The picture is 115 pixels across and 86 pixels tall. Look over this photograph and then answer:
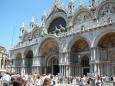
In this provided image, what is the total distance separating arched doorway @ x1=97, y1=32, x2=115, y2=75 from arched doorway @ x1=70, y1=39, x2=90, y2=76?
4367 millimetres

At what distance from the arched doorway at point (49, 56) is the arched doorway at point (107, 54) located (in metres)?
10.3

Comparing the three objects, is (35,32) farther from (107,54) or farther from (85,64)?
(107,54)

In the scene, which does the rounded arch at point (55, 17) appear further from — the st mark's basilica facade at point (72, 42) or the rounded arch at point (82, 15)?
the rounded arch at point (82, 15)

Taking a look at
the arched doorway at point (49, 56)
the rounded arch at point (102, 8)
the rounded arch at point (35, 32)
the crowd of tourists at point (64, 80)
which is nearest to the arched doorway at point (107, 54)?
the crowd of tourists at point (64, 80)

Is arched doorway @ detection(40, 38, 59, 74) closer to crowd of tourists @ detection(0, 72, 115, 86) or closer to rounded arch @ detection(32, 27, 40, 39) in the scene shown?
rounded arch @ detection(32, 27, 40, 39)

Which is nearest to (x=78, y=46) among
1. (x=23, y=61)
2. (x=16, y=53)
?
(x=23, y=61)

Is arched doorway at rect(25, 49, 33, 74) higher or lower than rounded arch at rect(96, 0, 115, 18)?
lower

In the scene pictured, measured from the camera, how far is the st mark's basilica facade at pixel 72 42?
31.0m

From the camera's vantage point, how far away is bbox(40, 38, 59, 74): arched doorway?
134 ft

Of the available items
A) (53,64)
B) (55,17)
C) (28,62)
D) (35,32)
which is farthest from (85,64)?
(28,62)

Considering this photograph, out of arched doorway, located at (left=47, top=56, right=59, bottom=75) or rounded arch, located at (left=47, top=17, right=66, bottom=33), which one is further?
arched doorway, located at (left=47, top=56, right=59, bottom=75)

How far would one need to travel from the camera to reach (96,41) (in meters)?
30.8

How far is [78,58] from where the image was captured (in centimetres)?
3622

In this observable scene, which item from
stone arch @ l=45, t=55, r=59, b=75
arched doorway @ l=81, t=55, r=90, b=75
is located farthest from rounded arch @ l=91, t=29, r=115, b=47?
stone arch @ l=45, t=55, r=59, b=75
